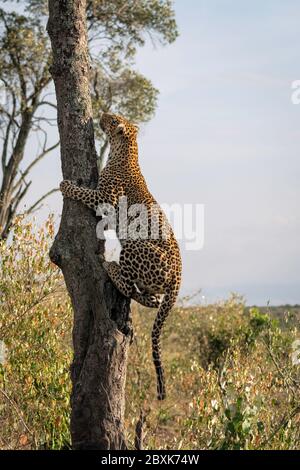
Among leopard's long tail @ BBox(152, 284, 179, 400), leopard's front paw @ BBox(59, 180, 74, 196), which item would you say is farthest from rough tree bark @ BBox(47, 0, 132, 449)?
leopard's long tail @ BBox(152, 284, 179, 400)

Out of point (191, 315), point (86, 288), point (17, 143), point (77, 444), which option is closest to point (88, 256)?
point (86, 288)

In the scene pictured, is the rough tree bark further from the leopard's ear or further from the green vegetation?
the leopard's ear

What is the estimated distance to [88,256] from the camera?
830 centimetres

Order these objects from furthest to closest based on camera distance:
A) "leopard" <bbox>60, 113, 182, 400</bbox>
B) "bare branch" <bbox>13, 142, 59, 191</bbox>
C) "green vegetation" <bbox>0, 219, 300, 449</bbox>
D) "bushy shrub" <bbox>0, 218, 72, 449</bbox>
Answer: "bare branch" <bbox>13, 142, 59, 191</bbox> → "bushy shrub" <bbox>0, 218, 72, 449</bbox> → "leopard" <bbox>60, 113, 182, 400</bbox> → "green vegetation" <bbox>0, 219, 300, 449</bbox>

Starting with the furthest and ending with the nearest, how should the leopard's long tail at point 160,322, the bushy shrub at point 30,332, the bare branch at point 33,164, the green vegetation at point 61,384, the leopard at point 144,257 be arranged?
the bare branch at point 33,164 → the bushy shrub at point 30,332 → the leopard's long tail at point 160,322 → the leopard at point 144,257 → the green vegetation at point 61,384

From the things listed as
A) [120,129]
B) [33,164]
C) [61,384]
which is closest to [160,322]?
[61,384]

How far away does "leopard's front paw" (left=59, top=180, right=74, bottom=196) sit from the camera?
8406mm

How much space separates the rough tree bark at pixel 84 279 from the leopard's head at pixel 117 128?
1132 mm

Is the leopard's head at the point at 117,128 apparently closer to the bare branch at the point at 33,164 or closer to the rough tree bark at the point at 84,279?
the rough tree bark at the point at 84,279

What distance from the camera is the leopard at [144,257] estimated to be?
27.5 ft

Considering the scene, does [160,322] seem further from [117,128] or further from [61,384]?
[117,128]

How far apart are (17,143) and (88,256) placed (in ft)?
55.4

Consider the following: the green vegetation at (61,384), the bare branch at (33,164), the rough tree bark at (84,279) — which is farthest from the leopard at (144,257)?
the bare branch at (33,164)

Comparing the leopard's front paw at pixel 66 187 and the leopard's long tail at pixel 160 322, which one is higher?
the leopard's front paw at pixel 66 187
